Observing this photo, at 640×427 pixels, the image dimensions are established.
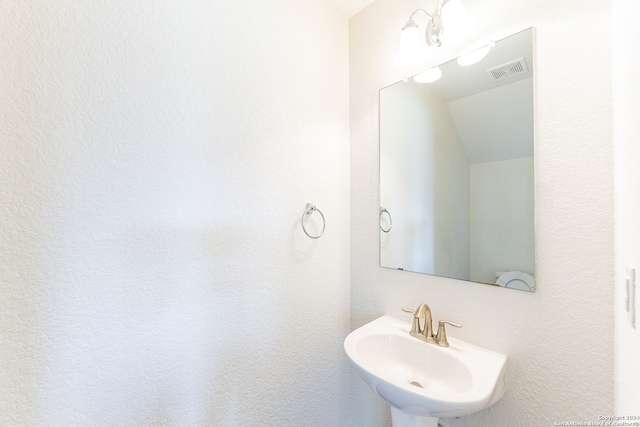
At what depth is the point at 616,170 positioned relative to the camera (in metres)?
0.71

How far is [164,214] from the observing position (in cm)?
83

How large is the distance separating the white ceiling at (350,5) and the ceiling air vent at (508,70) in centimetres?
80

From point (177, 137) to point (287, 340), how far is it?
967mm

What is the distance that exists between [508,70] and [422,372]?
49.0 inches

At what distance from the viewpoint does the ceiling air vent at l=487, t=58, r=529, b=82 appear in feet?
2.94

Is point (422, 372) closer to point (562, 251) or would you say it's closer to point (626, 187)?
point (562, 251)

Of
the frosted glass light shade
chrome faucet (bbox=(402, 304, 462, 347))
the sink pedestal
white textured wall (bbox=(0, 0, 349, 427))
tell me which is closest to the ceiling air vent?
the frosted glass light shade

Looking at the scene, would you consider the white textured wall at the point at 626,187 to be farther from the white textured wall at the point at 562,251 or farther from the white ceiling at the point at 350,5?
the white ceiling at the point at 350,5

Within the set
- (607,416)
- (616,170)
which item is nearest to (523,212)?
(616,170)

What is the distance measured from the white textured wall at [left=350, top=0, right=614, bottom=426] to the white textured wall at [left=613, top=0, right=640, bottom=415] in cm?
4

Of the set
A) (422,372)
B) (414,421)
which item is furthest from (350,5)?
(414,421)

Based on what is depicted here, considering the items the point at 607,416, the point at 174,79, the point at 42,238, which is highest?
the point at 174,79

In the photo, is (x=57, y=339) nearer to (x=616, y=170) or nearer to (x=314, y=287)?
(x=314, y=287)

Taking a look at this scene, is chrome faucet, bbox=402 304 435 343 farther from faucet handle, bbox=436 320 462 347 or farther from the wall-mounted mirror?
the wall-mounted mirror
